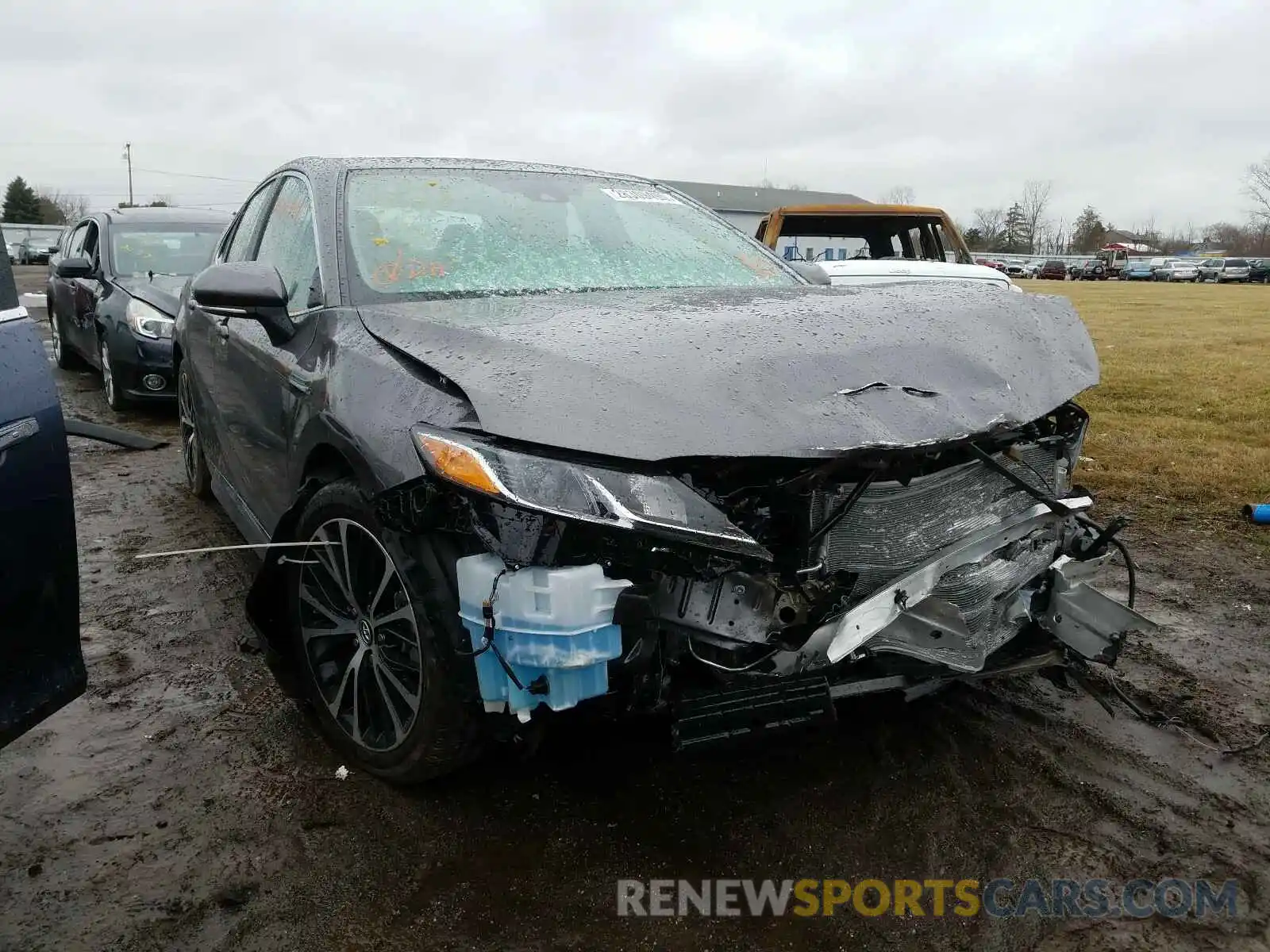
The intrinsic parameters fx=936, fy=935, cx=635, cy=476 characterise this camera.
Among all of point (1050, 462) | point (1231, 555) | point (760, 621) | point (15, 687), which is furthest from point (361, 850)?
point (1231, 555)

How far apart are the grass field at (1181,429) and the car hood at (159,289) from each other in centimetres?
685

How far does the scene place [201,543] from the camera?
471cm

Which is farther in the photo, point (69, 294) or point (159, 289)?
point (69, 294)

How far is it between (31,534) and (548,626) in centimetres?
111

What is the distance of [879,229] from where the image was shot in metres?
9.06

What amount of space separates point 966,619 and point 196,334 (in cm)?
347

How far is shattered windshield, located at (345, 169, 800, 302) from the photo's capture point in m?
2.94

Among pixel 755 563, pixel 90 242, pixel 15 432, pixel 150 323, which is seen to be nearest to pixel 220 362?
pixel 15 432

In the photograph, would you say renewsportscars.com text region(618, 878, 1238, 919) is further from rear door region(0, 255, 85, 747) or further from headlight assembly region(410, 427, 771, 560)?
rear door region(0, 255, 85, 747)

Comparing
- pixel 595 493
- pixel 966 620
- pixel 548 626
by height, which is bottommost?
pixel 966 620

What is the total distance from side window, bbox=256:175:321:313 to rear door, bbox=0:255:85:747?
1.00 metres

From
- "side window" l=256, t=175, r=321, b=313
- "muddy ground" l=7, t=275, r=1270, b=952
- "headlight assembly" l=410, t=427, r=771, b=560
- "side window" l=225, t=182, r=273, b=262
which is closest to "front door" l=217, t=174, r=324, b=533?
"side window" l=256, t=175, r=321, b=313

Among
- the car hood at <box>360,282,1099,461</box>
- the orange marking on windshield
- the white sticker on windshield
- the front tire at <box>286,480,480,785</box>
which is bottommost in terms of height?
the front tire at <box>286,480,480,785</box>

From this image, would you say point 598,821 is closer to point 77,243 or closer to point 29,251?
point 77,243
